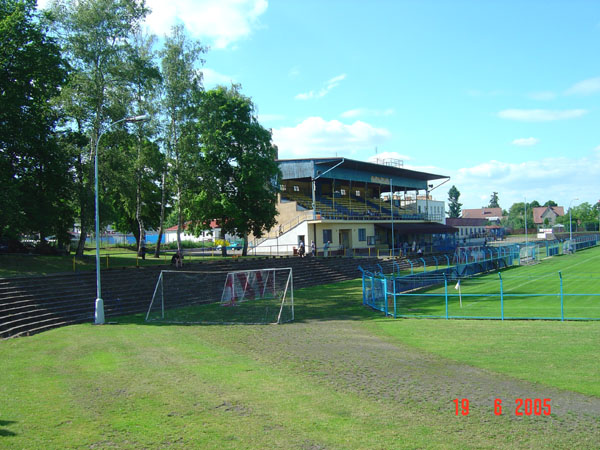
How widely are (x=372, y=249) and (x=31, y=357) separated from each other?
4403 centimetres


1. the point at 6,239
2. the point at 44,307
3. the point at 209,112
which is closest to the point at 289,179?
the point at 209,112

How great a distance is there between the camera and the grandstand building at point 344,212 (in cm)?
5094

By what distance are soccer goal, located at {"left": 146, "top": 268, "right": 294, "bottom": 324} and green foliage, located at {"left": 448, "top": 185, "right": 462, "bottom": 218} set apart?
154467 mm

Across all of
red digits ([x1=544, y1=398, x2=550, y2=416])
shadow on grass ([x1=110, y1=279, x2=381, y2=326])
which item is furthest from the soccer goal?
red digits ([x1=544, y1=398, x2=550, y2=416])

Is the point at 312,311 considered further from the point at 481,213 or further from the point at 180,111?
the point at 481,213

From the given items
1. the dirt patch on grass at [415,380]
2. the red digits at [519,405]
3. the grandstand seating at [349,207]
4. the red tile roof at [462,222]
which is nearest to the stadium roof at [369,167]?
the grandstand seating at [349,207]

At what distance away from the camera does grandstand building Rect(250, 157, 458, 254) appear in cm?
5094

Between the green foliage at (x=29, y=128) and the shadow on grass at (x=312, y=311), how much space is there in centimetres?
973

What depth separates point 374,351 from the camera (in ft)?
44.1

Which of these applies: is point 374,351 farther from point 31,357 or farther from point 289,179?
point 289,179

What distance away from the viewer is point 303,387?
983 cm

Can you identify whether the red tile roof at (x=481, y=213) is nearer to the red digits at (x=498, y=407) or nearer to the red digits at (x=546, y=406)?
the red digits at (x=546, y=406)

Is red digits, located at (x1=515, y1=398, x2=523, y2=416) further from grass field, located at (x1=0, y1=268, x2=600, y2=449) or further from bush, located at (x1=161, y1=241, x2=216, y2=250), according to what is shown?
bush, located at (x1=161, y1=241, x2=216, y2=250)

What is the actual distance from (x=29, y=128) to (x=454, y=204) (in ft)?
543
